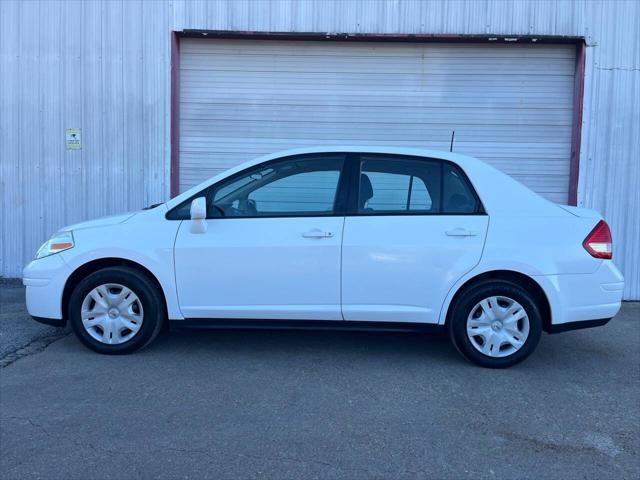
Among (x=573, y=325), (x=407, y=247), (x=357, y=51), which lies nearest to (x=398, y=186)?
(x=407, y=247)

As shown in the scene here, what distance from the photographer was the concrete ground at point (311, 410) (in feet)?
12.2

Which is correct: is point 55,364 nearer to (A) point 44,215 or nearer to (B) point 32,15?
(A) point 44,215

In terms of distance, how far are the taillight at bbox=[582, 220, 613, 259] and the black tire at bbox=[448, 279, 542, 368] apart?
59 centimetres

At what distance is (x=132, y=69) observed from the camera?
8695mm

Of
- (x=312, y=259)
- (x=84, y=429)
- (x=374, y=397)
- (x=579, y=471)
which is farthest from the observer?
(x=312, y=259)

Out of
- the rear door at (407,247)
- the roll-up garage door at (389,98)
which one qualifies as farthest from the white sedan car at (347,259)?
the roll-up garage door at (389,98)

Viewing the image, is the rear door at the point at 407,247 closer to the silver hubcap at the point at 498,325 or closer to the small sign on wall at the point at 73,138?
the silver hubcap at the point at 498,325

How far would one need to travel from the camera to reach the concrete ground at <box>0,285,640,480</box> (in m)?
3.72

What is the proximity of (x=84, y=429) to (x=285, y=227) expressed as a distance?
6.86 ft

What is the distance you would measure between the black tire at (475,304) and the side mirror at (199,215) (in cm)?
206

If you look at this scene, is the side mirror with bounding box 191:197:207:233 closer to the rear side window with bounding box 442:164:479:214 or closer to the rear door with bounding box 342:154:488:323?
the rear door with bounding box 342:154:488:323

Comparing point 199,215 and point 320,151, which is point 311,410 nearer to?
point 199,215

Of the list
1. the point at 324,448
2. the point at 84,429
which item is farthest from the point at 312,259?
the point at 84,429

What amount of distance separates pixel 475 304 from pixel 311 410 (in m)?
1.61
